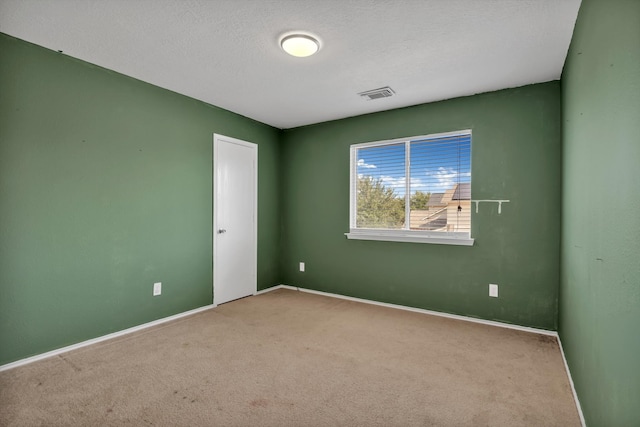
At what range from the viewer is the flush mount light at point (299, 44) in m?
2.35

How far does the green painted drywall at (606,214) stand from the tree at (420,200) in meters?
1.56

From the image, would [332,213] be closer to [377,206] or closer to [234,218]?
[377,206]

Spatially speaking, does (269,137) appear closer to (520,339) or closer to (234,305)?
(234,305)

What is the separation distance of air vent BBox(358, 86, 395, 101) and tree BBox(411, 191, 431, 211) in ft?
3.91

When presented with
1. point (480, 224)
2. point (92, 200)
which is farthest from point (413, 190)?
point (92, 200)

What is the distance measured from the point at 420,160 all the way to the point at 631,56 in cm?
270

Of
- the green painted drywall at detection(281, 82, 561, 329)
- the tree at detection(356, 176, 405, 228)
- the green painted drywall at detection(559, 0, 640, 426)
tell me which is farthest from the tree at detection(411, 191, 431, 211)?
the green painted drywall at detection(559, 0, 640, 426)

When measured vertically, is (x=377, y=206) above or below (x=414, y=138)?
below

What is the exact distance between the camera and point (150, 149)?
332 centimetres

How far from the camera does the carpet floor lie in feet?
6.08

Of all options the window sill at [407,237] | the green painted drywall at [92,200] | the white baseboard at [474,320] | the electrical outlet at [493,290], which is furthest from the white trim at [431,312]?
the green painted drywall at [92,200]

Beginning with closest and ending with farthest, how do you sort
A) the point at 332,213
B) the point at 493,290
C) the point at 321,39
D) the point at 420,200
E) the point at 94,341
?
the point at 321,39
the point at 94,341
the point at 493,290
the point at 420,200
the point at 332,213

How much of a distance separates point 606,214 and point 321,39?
2.07m

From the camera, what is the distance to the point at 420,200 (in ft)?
12.6
